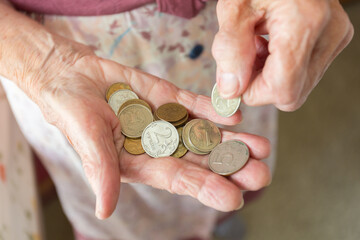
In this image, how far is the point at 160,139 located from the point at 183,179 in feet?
0.55

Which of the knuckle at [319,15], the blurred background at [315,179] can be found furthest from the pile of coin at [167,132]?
the blurred background at [315,179]

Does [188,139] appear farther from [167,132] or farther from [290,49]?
[290,49]

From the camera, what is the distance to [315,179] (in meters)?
1.99

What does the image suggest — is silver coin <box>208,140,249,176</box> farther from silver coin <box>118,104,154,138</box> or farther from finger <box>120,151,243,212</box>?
silver coin <box>118,104,154,138</box>

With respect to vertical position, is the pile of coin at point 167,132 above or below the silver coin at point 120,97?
below

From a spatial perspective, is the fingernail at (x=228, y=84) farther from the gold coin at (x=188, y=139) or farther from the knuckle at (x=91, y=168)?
the knuckle at (x=91, y=168)

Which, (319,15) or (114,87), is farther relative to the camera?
(114,87)

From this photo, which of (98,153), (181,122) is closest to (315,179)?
(181,122)

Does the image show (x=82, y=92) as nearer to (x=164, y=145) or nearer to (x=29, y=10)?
(x=164, y=145)

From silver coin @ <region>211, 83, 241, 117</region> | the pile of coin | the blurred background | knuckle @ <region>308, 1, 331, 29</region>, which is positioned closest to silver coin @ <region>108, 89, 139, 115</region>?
the pile of coin

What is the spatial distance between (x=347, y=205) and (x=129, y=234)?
3.62ft

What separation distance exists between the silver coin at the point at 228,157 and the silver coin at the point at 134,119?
19 cm

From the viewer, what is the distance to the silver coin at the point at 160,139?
93cm

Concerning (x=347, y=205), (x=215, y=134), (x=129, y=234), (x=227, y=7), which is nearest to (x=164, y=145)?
(x=215, y=134)
